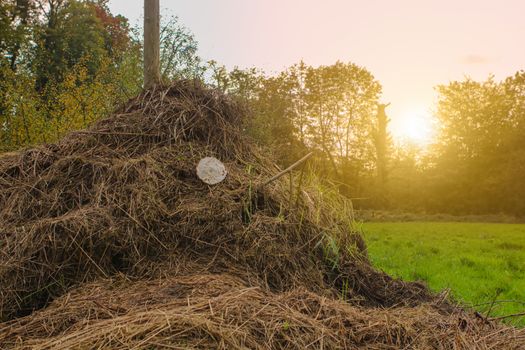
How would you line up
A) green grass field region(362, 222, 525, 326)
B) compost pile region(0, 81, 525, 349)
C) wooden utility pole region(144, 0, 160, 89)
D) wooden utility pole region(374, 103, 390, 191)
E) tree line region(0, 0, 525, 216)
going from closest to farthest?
compost pile region(0, 81, 525, 349)
green grass field region(362, 222, 525, 326)
wooden utility pole region(144, 0, 160, 89)
tree line region(0, 0, 525, 216)
wooden utility pole region(374, 103, 390, 191)

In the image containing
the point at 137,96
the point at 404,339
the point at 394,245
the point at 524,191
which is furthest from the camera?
the point at 524,191

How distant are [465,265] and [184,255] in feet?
21.4

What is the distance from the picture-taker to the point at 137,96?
5742mm

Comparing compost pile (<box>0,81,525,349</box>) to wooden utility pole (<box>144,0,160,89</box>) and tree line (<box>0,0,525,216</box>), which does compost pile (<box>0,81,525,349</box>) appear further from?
tree line (<box>0,0,525,216</box>)

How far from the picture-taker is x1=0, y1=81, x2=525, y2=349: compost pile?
2838 mm

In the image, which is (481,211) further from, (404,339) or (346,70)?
(404,339)

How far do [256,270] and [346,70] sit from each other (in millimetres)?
29058

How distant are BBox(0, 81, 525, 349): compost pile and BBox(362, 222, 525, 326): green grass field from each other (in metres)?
1.52

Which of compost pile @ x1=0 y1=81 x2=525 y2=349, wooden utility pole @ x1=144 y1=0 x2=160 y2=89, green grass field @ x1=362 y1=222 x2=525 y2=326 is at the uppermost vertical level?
wooden utility pole @ x1=144 y1=0 x2=160 y2=89

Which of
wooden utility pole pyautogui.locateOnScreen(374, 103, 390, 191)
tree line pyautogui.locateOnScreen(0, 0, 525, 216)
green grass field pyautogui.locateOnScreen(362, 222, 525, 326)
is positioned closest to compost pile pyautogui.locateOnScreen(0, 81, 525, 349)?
green grass field pyautogui.locateOnScreen(362, 222, 525, 326)

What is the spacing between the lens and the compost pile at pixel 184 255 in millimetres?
2838

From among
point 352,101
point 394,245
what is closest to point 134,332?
point 394,245

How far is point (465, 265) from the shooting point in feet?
29.6

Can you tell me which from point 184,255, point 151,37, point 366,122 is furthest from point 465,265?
point 366,122
